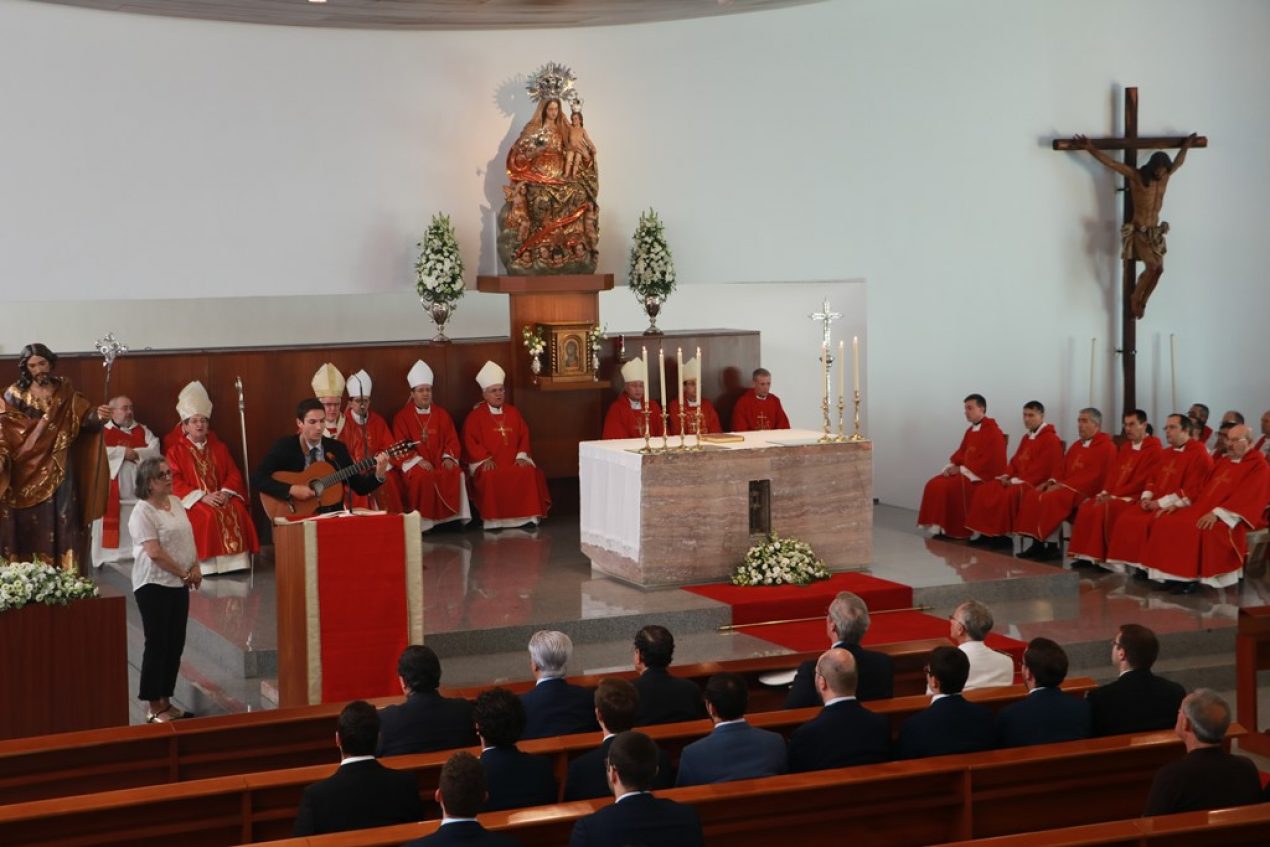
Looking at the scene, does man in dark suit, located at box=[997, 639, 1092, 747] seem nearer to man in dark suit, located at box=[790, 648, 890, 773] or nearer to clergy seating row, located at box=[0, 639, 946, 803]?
man in dark suit, located at box=[790, 648, 890, 773]

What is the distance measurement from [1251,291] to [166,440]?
1041cm

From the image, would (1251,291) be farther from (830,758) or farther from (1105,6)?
(830,758)

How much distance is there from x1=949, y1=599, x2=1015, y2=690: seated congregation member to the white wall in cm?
790

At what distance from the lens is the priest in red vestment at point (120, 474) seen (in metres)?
12.0

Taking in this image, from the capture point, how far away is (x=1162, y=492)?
11.6 m

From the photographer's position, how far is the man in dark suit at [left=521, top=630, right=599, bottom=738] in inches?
232

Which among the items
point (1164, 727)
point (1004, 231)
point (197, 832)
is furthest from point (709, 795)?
point (1004, 231)

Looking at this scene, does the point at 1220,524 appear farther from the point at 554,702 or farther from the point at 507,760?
the point at 507,760

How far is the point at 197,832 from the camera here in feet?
16.9

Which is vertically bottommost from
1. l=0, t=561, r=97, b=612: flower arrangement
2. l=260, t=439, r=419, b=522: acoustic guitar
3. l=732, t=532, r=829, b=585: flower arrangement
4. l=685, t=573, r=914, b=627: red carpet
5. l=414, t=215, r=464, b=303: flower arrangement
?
l=685, t=573, r=914, b=627: red carpet

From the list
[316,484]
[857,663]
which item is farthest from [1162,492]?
[316,484]

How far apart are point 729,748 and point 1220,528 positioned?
22.5 feet

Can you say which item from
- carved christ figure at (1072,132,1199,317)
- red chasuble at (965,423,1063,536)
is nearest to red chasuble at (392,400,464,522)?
red chasuble at (965,423,1063,536)

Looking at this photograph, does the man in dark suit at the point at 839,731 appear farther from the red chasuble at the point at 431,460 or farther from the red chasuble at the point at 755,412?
the red chasuble at the point at 755,412
